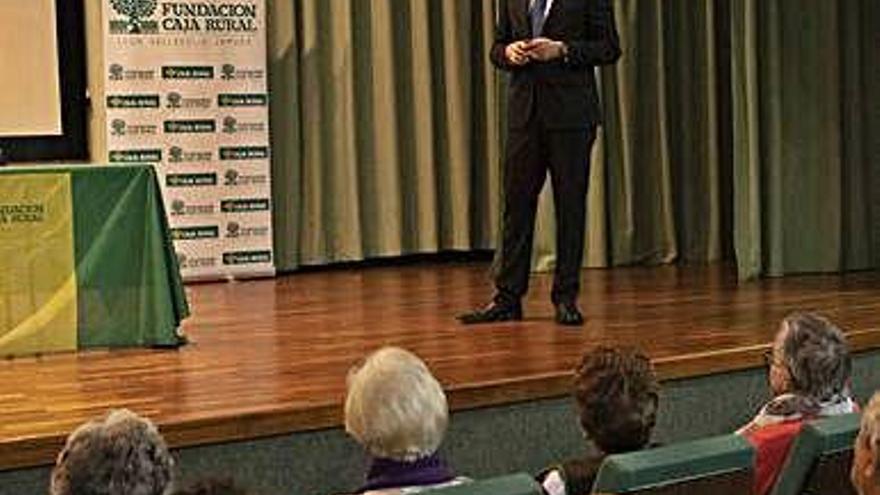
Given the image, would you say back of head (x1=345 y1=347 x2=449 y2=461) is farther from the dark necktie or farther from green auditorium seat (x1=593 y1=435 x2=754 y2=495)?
the dark necktie

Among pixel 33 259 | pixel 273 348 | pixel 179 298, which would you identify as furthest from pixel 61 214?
pixel 273 348

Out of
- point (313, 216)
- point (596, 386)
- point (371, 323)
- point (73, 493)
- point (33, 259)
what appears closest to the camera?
point (73, 493)

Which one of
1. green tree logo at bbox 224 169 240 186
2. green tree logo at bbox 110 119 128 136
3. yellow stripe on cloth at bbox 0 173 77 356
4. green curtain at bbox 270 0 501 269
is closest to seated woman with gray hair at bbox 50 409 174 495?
yellow stripe on cloth at bbox 0 173 77 356

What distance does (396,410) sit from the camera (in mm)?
2889

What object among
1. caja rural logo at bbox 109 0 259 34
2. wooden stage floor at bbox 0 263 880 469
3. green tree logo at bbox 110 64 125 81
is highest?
caja rural logo at bbox 109 0 259 34

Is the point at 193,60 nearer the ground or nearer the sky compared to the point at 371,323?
nearer the sky

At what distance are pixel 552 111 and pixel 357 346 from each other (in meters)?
1.13

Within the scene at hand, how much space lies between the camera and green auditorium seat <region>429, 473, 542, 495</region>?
252 centimetres

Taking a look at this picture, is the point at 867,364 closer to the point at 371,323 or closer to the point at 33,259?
the point at 371,323

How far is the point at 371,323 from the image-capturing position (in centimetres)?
633

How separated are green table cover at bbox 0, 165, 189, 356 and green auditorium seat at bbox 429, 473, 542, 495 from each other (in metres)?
3.07

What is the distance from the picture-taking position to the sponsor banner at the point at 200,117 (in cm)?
810

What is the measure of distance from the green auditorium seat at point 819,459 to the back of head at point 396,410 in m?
0.74

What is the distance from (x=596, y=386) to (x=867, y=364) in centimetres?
255
